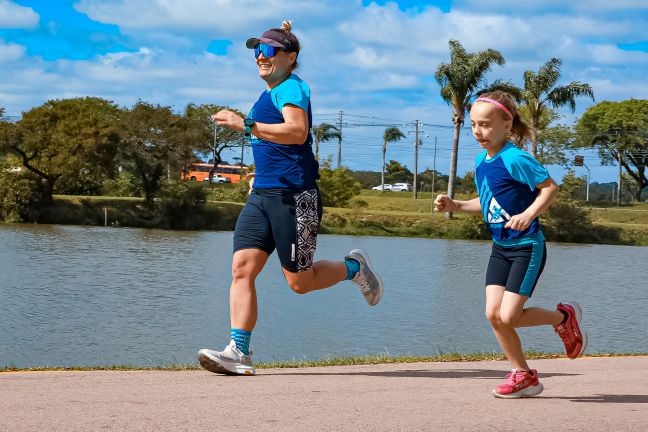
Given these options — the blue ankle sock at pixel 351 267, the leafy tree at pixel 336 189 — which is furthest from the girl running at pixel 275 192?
the leafy tree at pixel 336 189

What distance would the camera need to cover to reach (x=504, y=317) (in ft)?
19.1

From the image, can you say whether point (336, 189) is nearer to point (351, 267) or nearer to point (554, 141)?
point (554, 141)

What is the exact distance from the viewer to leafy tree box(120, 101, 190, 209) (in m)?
57.0

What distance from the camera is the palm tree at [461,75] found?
59.2m

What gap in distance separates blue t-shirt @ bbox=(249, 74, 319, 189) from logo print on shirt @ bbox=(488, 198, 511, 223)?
1273mm

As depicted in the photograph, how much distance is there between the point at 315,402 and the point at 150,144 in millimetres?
53587

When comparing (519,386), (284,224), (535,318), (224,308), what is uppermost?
(284,224)

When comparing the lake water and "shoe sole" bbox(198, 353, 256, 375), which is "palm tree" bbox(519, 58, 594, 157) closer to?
the lake water

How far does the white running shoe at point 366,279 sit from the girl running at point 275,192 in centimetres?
88

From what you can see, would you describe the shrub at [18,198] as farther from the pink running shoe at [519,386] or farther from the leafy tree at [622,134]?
the leafy tree at [622,134]

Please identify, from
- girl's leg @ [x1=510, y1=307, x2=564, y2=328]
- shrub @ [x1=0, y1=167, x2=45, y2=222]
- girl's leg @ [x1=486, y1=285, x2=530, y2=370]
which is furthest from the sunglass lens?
shrub @ [x1=0, y1=167, x2=45, y2=222]

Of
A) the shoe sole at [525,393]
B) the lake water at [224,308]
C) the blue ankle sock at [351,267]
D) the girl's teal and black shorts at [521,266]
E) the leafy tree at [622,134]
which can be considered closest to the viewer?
the shoe sole at [525,393]

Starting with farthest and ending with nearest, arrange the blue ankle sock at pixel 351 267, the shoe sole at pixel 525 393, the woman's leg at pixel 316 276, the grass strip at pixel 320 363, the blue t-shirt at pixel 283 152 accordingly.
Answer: the blue ankle sock at pixel 351 267 < the grass strip at pixel 320 363 < the woman's leg at pixel 316 276 < the blue t-shirt at pixel 283 152 < the shoe sole at pixel 525 393

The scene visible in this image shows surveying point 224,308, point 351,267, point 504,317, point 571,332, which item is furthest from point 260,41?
point 224,308
